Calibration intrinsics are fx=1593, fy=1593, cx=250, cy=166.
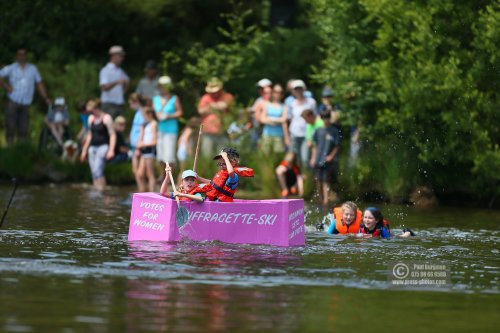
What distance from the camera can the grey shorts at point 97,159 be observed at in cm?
3066

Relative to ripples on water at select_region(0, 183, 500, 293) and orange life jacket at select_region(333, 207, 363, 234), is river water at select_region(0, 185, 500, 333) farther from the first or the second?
orange life jacket at select_region(333, 207, 363, 234)

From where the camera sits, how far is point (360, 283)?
16281 millimetres

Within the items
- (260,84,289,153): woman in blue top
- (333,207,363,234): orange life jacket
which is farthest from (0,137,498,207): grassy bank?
(333,207,363,234): orange life jacket

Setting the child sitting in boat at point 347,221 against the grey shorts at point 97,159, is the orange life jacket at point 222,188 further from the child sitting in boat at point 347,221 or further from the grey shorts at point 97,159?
the grey shorts at point 97,159

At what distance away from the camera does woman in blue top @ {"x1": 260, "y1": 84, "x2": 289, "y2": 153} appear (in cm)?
3047

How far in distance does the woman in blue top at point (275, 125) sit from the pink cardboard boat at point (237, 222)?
10.1 metres

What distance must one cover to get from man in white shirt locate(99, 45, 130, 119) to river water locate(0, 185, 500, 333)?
32.4ft

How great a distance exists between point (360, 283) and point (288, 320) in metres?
2.77

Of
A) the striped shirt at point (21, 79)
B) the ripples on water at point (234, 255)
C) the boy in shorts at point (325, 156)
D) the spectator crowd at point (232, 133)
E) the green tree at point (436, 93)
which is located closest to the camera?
the ripples on water at point (234, 255)

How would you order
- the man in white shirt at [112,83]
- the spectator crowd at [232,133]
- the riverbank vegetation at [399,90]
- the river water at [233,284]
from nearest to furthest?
the river water at [233,284] → the riverbank vegetation at [399,90] → the spectator crowd at [232,133] → the man in white shirt at [112,83]

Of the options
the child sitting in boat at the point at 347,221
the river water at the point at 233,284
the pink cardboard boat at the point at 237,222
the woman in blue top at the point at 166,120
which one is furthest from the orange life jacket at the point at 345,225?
A: the woman in blue top at the point at 166,120

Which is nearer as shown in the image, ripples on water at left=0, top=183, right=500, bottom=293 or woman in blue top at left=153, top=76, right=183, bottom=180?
ripples on water at left=0, top=183, right=500, bottom=293

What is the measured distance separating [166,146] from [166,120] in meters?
0.51


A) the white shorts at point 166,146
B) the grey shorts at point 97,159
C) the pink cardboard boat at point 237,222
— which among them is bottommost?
the pink cardboard boat at point 237,222
